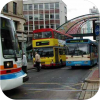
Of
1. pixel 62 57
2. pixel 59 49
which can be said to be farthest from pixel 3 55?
pixel 62 57

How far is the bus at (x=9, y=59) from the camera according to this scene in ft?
24.7

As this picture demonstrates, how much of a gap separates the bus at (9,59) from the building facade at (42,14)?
175ft

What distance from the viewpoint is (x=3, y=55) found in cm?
771

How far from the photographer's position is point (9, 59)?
25.9 feet

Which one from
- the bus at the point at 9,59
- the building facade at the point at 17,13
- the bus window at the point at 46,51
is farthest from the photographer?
the building facade at the point at 17,13

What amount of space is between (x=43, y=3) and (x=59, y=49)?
40.6 m

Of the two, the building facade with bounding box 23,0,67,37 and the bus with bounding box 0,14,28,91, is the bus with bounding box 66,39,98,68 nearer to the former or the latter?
the bus with bounding box 0,14,28,91

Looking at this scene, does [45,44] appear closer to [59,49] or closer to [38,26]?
[59,49]

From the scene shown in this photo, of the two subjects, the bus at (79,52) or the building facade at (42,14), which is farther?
the building facade at (42,14)

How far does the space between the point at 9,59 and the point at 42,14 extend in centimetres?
5554

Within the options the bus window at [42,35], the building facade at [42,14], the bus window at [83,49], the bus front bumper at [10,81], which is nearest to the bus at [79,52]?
the bus window at [83,49]

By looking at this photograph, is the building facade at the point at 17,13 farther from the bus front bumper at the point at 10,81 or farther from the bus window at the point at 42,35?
the bus front bumper at the point at 10,81

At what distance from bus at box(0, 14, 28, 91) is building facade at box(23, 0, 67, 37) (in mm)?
53321

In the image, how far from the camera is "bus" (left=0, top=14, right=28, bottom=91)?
24.7 ft
